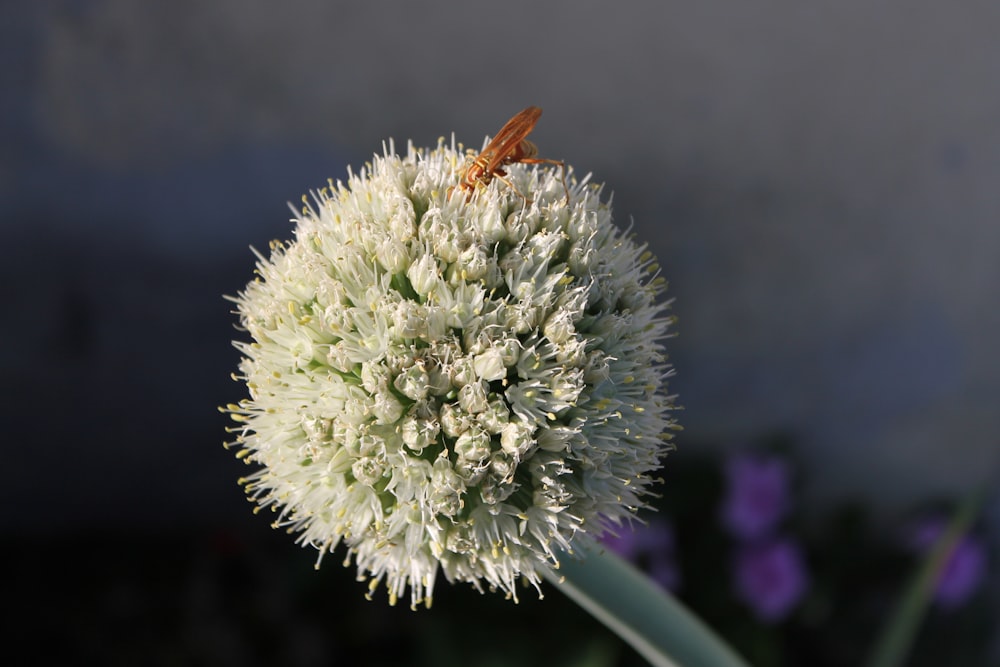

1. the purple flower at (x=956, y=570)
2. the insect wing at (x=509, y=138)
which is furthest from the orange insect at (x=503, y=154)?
the purple flower at (x=956, y=570)

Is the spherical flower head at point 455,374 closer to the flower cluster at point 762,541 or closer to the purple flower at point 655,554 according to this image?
the purple flower at point 655,554

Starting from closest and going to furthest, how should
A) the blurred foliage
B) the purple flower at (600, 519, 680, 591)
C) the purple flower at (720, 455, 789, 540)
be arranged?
the purple flower at (600, 519, 680, 591) < the blurred foliage < the purple flower at (720, 455, 789, 540)

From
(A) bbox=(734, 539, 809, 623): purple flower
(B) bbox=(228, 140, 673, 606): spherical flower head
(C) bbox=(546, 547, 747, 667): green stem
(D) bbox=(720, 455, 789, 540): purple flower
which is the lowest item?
(A) bbox=(734, 539, 809, 623): purple flower

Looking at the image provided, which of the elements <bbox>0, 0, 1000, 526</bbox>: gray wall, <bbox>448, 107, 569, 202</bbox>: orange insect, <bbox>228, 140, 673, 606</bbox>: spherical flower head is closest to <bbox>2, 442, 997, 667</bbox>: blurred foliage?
<bbox>0, 0, 1000, 526</bbox>: gray wall

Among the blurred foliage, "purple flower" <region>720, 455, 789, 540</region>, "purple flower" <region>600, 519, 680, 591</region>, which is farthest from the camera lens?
"purple flower" <region>720, 455, 789, 540</region>

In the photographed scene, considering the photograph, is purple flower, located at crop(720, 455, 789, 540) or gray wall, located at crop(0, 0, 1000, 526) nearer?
gray wall, located at crop(0, 0, 1000, 526)

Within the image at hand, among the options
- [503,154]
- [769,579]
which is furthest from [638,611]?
[769,579]

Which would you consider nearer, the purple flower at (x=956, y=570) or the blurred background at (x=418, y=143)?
the blurred background at (x=418, y=143)

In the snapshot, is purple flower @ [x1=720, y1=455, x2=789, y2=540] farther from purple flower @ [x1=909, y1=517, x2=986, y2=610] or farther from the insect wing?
the insect wing
